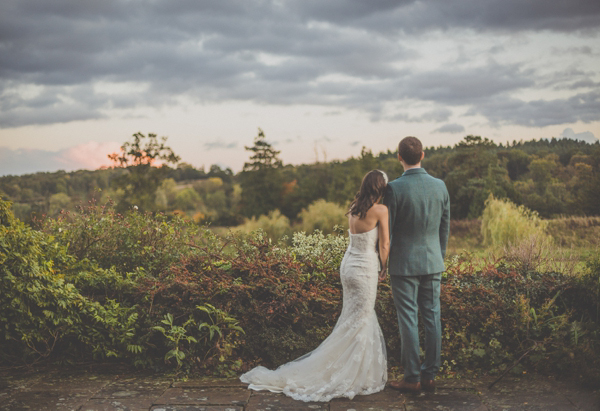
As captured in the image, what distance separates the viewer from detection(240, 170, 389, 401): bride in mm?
4098

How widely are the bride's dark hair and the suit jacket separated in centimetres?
9

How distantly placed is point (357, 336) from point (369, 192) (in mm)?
1275

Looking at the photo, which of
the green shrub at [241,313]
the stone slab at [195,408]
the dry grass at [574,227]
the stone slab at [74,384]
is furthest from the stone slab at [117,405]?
the dry grass at [574,227]

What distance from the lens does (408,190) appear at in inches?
159

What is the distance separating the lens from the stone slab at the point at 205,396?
13.2ft

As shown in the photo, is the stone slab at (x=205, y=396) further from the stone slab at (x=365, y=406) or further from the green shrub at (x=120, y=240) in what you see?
the green shrub at (x=120, y=240)

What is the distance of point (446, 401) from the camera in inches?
157

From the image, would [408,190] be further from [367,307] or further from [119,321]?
[119,321]

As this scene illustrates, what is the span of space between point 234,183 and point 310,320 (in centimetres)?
5339

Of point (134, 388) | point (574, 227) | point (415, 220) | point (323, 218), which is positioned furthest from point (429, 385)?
point (323, 218)

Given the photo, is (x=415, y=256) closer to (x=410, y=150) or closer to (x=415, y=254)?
(x=415, y=254)

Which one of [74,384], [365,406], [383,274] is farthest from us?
[74,384]

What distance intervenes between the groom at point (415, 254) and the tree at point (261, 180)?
39.2m

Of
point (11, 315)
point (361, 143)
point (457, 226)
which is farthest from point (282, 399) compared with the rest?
point (361, 143)
